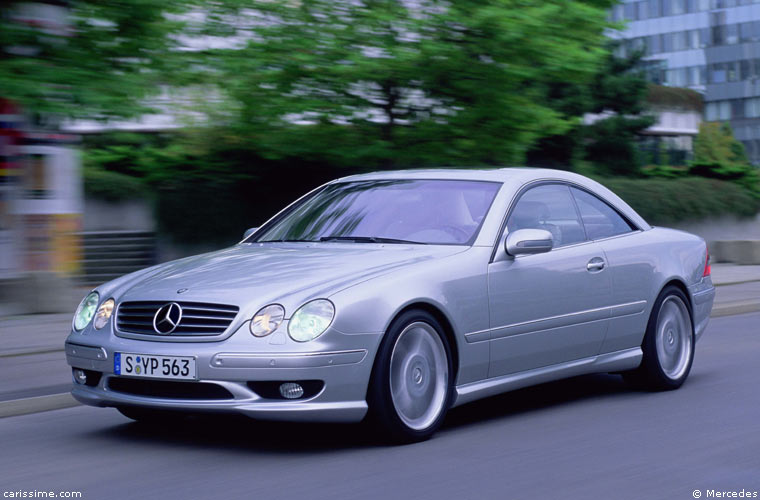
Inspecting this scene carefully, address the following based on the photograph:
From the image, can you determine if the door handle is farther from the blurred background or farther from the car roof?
the blurred background

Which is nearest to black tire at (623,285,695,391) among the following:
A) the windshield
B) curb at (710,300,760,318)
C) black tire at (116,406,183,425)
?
the windshield

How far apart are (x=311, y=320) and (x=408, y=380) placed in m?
0.70

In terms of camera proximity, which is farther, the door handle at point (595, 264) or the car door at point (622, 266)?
the car door at point (622, 266)

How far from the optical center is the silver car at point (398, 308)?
220 inches

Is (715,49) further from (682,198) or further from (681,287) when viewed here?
(681,287)

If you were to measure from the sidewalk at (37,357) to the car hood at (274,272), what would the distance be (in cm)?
142

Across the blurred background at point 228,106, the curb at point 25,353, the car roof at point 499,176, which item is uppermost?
the blurred background at point 228,106

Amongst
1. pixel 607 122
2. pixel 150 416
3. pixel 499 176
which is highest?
pixel 607 122

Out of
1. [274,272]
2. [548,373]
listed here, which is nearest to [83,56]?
[274,272]

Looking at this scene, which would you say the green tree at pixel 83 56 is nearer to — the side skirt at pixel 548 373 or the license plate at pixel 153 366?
the license plate at pixel 153 366

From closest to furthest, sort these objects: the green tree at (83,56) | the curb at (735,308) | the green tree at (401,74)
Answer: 1. the green tree at (83,56)
2. the curb at (735,308)
3. the green tree at (401,74)

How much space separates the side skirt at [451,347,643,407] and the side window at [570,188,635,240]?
787mm

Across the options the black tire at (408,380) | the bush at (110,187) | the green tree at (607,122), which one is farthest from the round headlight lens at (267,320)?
the green tree at (607,122)

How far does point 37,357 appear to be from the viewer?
30.4 ft
